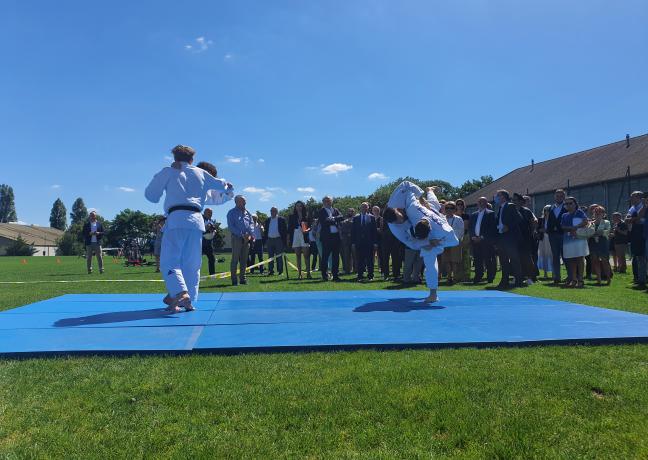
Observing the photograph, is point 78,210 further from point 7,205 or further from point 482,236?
point 482,236

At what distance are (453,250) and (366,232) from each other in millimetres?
2151

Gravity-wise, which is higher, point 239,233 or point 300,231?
point 300,231

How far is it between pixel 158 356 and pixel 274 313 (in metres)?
2.14

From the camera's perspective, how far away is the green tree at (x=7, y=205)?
134250 mm

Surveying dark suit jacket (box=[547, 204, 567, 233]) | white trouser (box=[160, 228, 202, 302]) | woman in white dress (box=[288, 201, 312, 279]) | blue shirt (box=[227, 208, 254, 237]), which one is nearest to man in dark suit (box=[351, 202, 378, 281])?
woman in white dress (box=[288, 201, 312, 279])

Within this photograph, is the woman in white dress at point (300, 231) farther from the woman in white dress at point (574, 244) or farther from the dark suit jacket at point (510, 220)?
the woman in white dress at point (574, 244)

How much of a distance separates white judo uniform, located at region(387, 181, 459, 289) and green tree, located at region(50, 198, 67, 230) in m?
155

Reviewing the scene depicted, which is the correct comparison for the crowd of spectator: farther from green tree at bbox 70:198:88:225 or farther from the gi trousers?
green tree at bbox 70:198:88:225

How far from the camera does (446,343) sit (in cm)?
416

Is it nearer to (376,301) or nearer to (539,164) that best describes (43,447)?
(376,301)

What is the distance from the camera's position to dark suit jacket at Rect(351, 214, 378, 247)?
38.1ft

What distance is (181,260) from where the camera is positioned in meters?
6.26

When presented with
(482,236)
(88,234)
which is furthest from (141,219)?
(482,236)

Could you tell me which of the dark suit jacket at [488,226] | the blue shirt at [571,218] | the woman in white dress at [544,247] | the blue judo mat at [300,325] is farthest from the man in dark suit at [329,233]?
the woman in white dress at [544,247]
